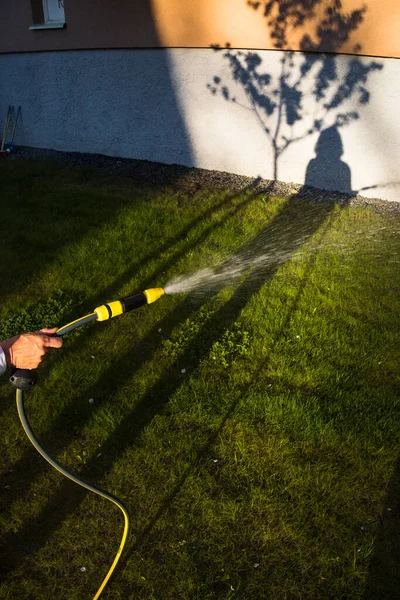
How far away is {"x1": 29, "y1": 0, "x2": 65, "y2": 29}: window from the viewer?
1120 centimetres

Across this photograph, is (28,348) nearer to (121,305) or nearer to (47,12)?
(121,305)

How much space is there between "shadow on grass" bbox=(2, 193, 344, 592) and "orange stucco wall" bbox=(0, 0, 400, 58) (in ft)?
8.89

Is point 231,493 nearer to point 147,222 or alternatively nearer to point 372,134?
point 147,222

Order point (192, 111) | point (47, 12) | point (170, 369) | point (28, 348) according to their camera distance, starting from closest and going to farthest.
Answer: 1. point (28, 348)
2. point (170, 369)
3. point (192, 111)
4. point (47, 12)

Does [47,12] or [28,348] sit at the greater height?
[47,12]

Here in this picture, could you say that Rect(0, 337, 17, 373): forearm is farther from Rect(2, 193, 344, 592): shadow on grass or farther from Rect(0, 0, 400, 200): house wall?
Rect(0, 0, 400, 200): house wall

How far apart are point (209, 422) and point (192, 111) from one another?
7.21 meters

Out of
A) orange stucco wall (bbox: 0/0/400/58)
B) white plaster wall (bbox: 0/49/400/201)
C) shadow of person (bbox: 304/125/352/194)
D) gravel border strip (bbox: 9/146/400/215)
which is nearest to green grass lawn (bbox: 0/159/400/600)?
gravel border strip (bbox: 9/146/400/215)

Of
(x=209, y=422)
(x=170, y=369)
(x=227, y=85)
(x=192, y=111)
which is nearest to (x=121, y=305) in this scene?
(x=209, y=422)

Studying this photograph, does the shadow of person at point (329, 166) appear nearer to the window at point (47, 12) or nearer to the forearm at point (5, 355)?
the window at point (47, 12)

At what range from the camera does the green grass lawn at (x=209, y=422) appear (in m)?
2.94

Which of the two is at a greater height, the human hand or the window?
the window

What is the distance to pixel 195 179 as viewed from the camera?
9188 millimetres

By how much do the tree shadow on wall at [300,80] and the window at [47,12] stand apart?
4449mm
